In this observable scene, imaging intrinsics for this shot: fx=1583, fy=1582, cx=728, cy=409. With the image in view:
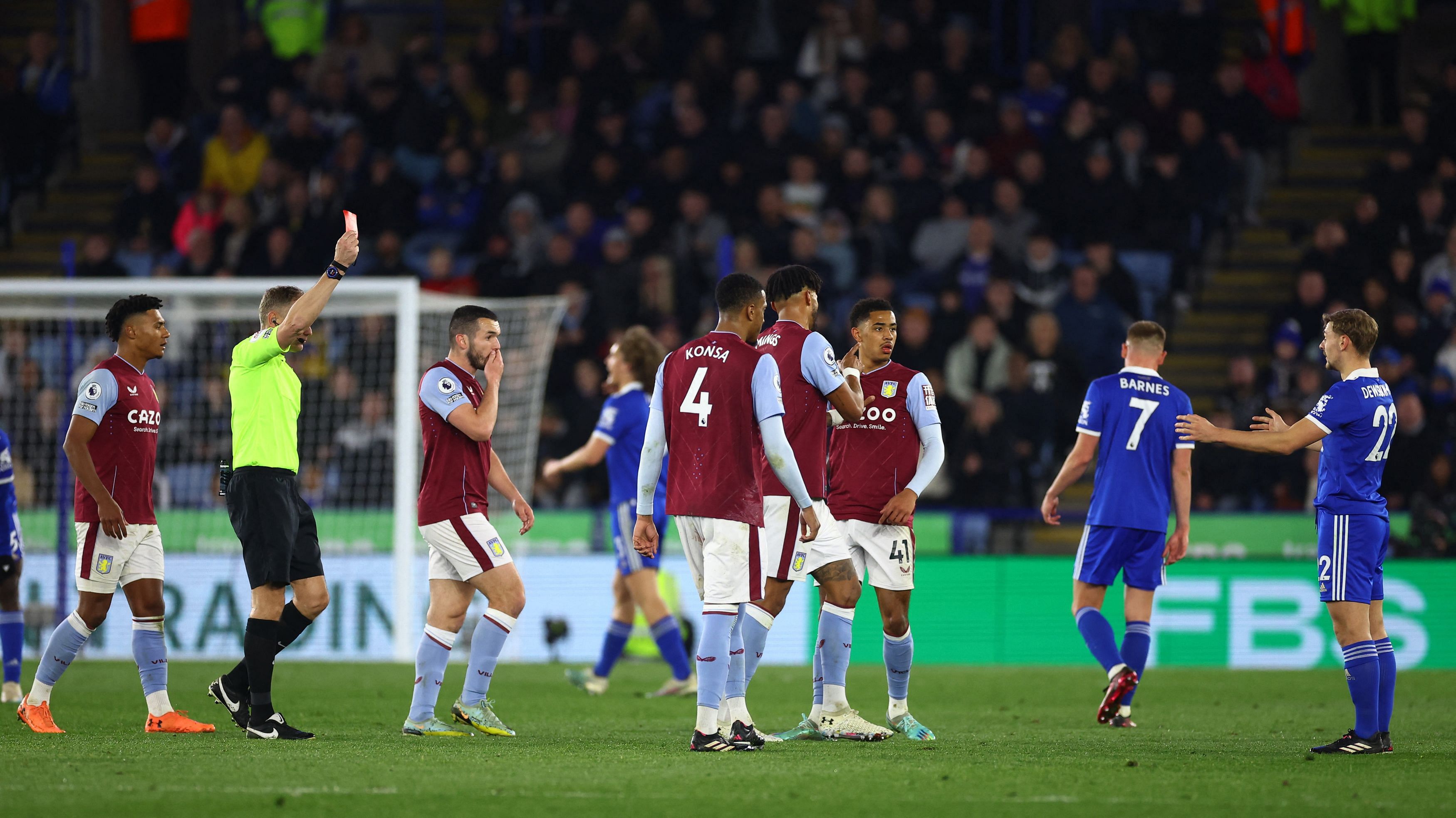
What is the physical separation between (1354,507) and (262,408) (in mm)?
5637

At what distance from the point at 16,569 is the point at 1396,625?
38.4ft

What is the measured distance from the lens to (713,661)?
7.46 metres

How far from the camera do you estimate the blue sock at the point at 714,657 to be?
747cm

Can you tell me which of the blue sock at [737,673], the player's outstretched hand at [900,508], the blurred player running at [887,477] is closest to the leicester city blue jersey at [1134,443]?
the blurred player running at [887,477]

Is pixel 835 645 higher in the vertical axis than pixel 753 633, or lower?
lower

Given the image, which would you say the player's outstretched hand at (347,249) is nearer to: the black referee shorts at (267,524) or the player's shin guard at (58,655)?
the black referee shorts at (267,524)

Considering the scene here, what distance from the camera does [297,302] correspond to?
26.7ft

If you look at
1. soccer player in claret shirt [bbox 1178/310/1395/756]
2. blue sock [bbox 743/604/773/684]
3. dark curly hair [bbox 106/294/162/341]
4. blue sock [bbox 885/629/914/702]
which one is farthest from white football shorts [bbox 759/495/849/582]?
dark curly hair [bbox 106/294/162/341]

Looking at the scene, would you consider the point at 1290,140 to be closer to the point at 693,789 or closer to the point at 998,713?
the point at 998,713

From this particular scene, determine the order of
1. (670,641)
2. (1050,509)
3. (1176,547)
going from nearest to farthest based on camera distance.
A: (1176,547) → (1050,509) → (670,641)

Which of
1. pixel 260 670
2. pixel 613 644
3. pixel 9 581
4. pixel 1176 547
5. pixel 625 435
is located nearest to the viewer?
pixel 260 670

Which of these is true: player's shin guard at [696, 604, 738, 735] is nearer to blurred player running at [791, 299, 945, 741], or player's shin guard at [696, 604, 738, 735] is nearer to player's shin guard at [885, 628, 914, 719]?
blurred player running at [791, 299, 945, 741]

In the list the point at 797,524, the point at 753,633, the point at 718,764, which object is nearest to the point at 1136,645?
the point at 797,524

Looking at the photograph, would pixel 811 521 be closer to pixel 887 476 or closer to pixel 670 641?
pixel 887 476
